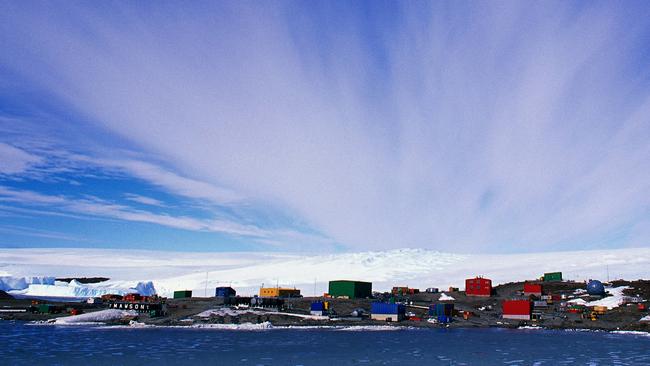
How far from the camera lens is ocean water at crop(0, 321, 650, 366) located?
4488cm

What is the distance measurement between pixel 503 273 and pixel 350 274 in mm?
56845

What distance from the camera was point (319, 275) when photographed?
655 feet

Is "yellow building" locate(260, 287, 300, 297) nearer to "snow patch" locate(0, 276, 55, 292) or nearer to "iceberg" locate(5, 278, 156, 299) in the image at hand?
"iceberg" locate(5, 278, 156, 299)

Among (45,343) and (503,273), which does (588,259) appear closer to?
(503,273)

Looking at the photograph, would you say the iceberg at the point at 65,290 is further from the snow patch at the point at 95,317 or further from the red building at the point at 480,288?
the red building at the point at 480,288

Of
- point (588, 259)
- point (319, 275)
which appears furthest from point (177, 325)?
point (588, 259)

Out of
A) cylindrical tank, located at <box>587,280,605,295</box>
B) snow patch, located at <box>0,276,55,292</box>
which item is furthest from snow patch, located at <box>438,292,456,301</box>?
snow patch, located at <box>0,276,55,292</box>

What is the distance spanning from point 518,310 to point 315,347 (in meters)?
50.3

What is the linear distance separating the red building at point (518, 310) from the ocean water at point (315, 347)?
12.4 m

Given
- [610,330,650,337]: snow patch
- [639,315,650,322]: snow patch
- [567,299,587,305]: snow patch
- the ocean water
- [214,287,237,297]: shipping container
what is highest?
[214,287,237,297]: shipping container

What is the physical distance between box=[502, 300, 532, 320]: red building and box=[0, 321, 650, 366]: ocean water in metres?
12.4

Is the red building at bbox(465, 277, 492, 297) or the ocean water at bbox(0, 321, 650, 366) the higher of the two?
the red building at bbox(465, 277, 492, 297)

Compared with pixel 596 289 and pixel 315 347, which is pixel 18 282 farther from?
pixel 596 289

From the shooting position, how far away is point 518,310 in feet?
293
